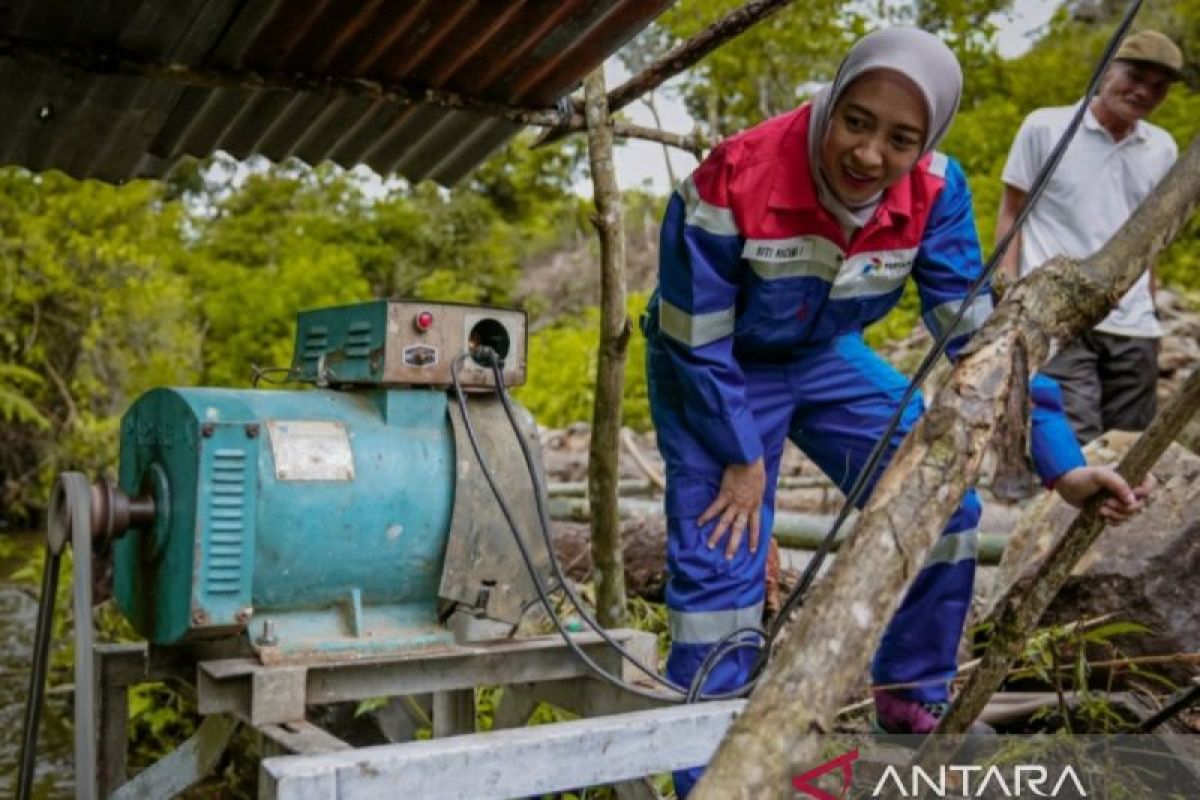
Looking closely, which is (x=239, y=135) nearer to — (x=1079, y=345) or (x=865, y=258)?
(x=865, y=258)

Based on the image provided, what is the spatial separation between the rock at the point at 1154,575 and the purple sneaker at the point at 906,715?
25.8 inches

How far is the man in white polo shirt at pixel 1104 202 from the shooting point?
443 cm

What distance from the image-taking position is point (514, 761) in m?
2.10

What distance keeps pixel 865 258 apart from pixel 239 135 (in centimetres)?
192

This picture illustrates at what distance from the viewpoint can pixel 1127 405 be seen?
478 cm

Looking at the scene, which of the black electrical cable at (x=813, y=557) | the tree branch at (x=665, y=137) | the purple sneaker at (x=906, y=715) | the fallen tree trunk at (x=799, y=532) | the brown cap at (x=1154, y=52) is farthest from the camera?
the fallen tree trunk at (x=799, y=532)

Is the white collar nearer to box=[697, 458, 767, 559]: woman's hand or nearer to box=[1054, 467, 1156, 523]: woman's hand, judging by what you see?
box=[1054, 467, 1156, 523]: woman's hand

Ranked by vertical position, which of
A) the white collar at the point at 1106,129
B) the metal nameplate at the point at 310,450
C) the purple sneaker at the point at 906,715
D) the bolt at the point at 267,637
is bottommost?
the purple sneaker at the point at 906,715

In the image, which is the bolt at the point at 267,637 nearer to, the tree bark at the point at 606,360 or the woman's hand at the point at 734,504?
the woman's hand at the point at 734,504

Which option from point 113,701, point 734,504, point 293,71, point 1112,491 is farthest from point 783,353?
point 113,701

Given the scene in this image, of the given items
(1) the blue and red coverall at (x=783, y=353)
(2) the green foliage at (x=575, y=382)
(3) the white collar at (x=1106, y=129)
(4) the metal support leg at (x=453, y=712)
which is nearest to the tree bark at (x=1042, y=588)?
(1) the blue and red coverall at (x=783, y=353)

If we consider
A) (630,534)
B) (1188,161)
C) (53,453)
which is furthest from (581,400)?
(1188,161)

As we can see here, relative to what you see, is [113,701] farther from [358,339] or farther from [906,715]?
[906,715]

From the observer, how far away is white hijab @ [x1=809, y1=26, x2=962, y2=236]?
2664 mm
